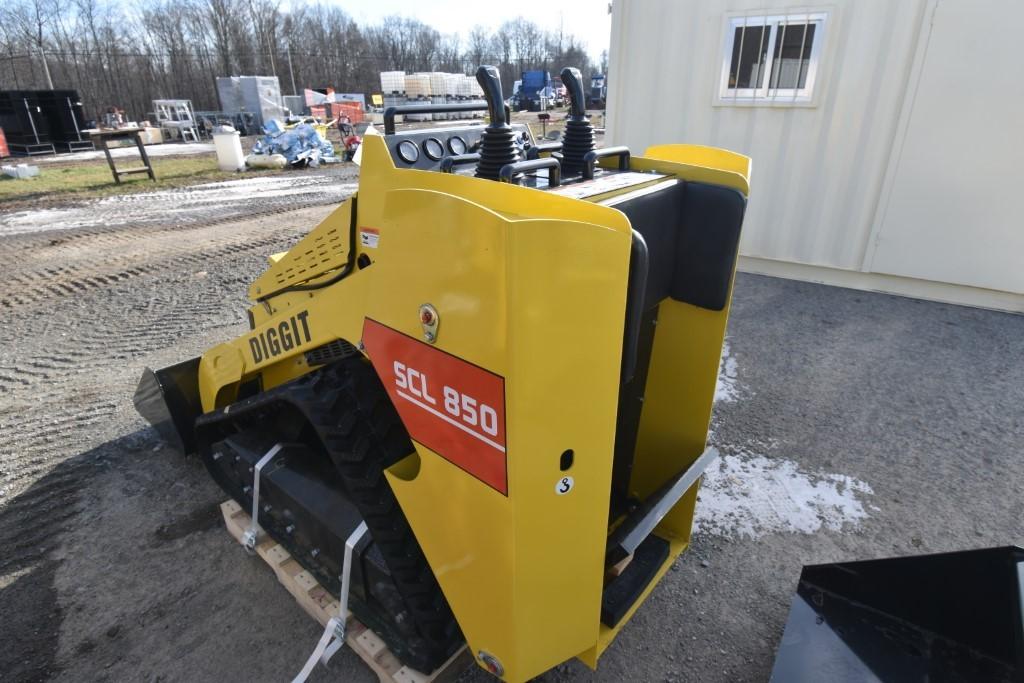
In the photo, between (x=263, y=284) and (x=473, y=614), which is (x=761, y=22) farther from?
(x=473, y=614)

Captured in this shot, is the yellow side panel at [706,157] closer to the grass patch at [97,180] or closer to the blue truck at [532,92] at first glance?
the grass patch at [97,180]

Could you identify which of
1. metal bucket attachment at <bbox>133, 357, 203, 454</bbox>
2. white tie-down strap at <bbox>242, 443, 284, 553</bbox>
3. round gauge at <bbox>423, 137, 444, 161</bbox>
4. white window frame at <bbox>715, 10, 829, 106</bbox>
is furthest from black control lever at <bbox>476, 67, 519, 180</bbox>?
white window frame at <bbox>715, 10, 829, 106</bbox>

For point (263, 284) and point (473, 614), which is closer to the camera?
point (473, 614)

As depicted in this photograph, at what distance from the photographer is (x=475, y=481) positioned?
1354 millimetres

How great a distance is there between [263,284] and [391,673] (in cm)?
179

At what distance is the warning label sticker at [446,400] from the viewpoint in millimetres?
1237

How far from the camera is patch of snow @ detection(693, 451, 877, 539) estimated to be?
2773 mm

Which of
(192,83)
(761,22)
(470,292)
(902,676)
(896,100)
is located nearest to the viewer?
(470,292)

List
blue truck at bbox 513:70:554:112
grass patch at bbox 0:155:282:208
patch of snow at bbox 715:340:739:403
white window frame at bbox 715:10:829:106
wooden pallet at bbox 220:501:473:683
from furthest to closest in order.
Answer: blue truck at bbox 513:70:554:112 → grass patch at bbox 0:155:282:208 → white window frame at bbox 715:10:829:106 → patch of snow at bbox 715:340:739:403 → wooden pallet at bbox 220:501:473:683

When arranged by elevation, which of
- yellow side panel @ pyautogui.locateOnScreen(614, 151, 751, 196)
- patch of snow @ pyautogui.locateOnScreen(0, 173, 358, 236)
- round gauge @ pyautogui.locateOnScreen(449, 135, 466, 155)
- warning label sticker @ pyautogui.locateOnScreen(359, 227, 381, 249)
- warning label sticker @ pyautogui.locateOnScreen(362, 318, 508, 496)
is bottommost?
patch of snow @ pyautogui.locateOnScreen(0, 173, 358, 236)

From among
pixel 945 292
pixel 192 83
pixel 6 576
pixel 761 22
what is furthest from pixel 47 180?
pixel 192 83

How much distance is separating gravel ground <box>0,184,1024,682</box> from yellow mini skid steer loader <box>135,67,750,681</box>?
31 cm

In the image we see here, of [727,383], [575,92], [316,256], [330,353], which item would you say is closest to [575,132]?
[575,92]

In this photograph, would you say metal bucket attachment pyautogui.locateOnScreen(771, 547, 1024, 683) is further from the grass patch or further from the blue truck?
the blue truck
